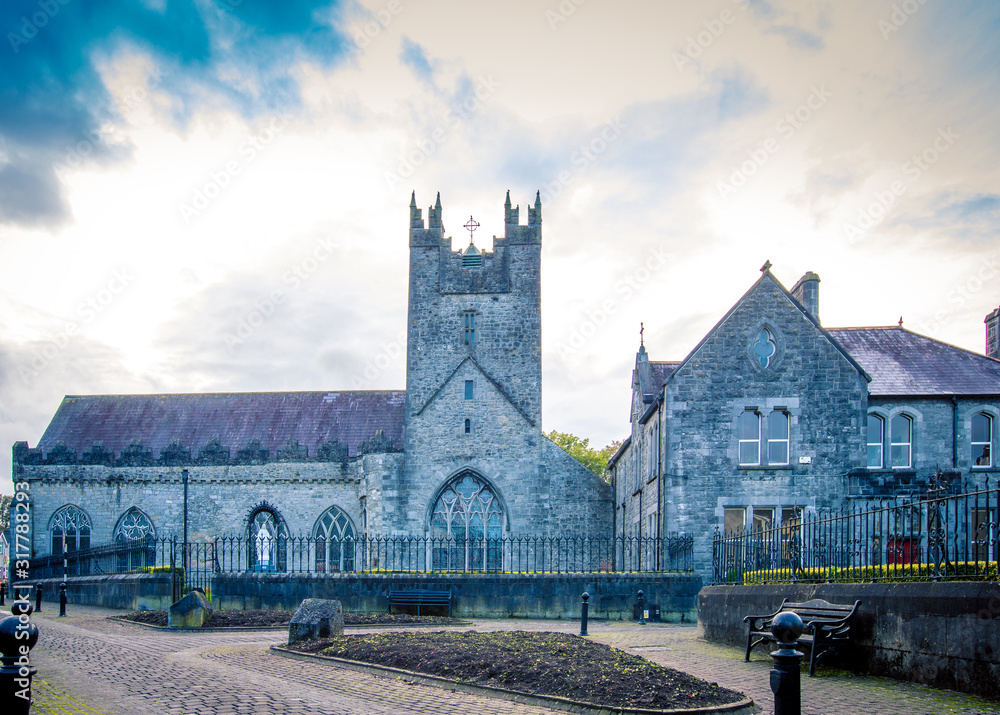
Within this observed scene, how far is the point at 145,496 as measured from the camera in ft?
134

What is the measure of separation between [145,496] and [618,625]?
27222 millimetres

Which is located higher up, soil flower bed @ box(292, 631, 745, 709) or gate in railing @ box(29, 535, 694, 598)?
soil flower bed @ box(292, 631, 745, 709)

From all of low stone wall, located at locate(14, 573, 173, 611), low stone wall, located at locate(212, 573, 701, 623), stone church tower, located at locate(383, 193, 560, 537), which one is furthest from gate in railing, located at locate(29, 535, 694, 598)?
low stone wall, located at locate(212, 573, 701, 623)

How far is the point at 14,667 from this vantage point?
6.21 metres

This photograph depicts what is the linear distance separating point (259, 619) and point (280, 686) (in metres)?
10.2

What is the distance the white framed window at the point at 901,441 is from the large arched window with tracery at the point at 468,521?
1586 cm

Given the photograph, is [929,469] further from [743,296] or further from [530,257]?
[530,257]

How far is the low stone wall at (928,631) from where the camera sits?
9.18 meters

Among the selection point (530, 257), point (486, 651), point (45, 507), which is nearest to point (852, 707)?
point (486, 651)

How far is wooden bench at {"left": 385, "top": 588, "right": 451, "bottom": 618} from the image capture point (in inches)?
917

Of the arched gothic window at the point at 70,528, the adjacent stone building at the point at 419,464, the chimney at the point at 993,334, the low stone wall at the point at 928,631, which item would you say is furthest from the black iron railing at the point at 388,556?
the chimney at the point at 993,334

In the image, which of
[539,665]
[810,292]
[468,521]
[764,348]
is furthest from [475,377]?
[539,665]

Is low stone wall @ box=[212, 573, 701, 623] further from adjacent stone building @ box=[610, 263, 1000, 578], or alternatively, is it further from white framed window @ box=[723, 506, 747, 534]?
white framed window @ box=[723, 506, 747, 534]

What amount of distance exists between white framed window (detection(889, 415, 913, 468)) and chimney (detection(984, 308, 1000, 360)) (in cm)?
651
